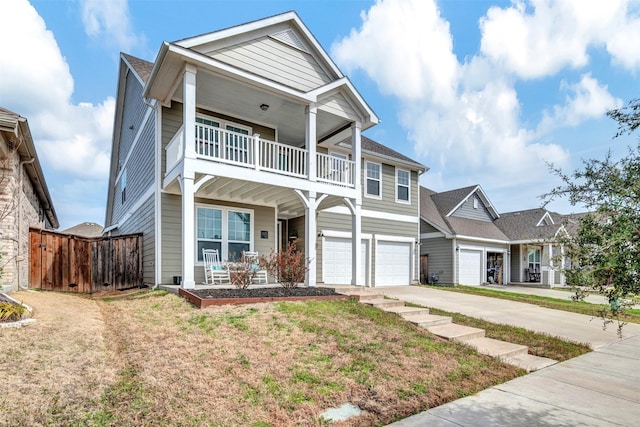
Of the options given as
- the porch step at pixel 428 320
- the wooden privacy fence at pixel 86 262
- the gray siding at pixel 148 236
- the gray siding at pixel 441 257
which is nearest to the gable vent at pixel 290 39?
the gray siding at pixel 148 236

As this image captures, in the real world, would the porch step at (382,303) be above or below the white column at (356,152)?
below

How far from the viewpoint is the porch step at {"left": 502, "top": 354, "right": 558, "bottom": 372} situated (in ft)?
17.3

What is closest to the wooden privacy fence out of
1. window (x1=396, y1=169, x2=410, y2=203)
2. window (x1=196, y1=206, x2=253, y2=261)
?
window (x1=196, y1=206, x2=253, y2=261)

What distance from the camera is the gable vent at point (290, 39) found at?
10.2 metres

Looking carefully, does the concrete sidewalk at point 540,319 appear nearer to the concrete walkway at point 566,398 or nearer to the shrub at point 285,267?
the concrete walkway at point 566,398

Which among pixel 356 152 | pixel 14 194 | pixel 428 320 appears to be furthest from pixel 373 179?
pixel 14 194

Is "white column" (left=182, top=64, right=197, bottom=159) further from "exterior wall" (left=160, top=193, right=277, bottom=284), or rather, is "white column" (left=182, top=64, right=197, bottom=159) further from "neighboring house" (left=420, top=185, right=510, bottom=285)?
"neighboring house" (left=420, top=185, right=510, bottom=285)

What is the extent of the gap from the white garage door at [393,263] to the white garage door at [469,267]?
386 centimetres

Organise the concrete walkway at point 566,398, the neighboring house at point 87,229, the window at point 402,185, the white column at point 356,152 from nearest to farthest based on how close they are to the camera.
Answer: the concrete walkway at point 566,398, the white column at point 356,152, the window at point 402,185, the neighboring house at point 87,229

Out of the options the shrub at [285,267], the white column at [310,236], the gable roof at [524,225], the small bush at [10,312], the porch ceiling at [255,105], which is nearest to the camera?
the small bush at [10,312]

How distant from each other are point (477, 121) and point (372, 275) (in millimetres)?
8959

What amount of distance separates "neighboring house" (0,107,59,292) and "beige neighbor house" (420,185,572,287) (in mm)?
16712

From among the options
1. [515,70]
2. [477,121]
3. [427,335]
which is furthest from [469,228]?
[427,335]

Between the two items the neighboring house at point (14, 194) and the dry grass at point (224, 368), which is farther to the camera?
the neighboring house at point (14, 194)
